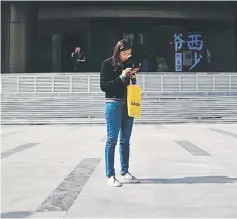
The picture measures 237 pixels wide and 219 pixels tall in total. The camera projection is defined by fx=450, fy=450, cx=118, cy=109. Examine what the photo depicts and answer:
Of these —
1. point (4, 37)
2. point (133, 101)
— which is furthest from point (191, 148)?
point (4, 37)

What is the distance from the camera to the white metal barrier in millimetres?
17719

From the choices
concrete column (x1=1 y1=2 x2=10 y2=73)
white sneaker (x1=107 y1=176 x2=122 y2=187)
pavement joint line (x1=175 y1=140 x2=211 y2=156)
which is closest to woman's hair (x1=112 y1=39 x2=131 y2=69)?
white sneaker (x1=107 y1=176 x2=122 y2=187)

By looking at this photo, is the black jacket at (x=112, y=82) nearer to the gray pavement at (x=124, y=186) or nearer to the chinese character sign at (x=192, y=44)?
the gray pavement at (x=124, y=186)

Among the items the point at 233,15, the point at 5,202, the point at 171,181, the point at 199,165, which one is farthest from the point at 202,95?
the point at 5,202

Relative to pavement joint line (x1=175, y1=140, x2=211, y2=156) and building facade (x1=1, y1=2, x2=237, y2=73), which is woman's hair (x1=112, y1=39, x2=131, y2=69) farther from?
building facade (x1=1, y1=2, x2=237, y2=73)

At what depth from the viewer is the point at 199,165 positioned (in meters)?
6.97

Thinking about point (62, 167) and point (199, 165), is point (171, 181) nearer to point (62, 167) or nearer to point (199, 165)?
point (199, 165)

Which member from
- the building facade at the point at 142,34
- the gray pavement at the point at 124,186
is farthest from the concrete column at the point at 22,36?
the gray pavement at the point at 124,186

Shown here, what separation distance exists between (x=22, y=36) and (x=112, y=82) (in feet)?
51.0

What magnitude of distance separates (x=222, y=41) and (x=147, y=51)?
3603 millimetres

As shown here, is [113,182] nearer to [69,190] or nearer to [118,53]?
[69,190]

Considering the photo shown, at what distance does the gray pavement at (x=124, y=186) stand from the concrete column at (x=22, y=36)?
1065 cm

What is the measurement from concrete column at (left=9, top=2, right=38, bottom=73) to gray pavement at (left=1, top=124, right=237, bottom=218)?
10.7 meters

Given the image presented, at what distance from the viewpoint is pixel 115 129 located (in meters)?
5.41
